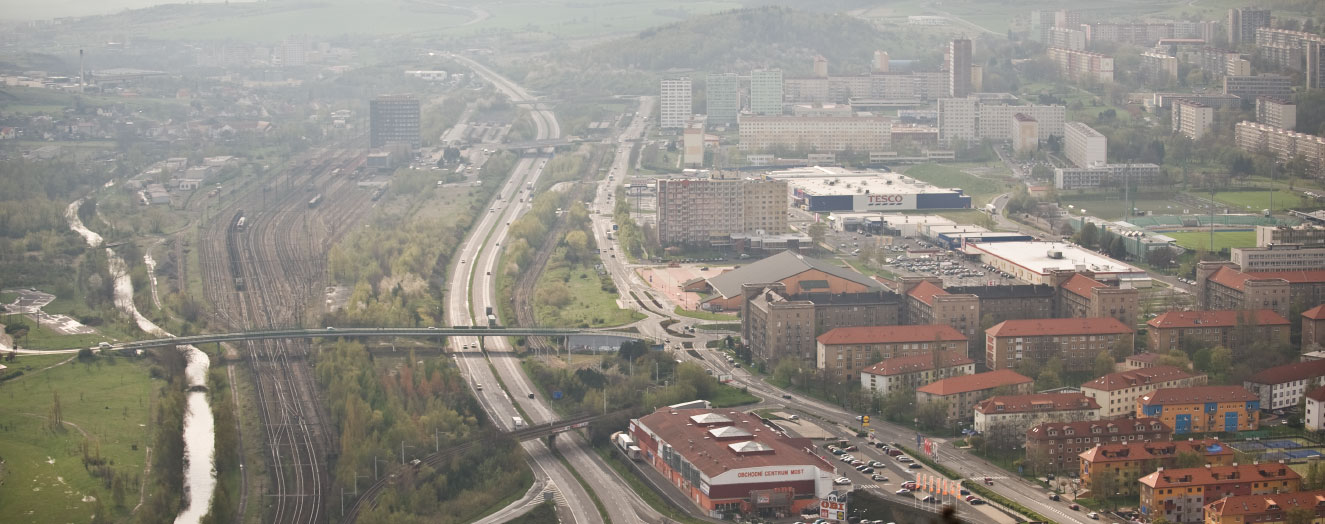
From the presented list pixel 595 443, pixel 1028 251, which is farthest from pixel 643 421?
pixel 1028 251

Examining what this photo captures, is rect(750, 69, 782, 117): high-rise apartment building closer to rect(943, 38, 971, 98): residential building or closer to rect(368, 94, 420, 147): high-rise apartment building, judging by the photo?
rect(943, 38, 971, 98): residential building

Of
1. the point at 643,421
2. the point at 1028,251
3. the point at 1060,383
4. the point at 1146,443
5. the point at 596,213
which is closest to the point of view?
the point at 1146,443

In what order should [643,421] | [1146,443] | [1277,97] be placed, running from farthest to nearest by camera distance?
[1277,97] < [643,421] < [1146,443]

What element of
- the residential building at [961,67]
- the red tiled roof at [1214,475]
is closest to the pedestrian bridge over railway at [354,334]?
the red tiled roof at [1214,475]

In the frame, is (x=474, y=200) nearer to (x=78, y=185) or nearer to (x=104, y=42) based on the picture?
(x=78, y=185)

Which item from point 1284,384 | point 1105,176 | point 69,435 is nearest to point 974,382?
point 1284,384

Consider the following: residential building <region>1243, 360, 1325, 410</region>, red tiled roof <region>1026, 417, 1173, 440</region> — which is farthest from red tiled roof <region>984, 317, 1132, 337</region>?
red tiled roof <region>1026, 417, 1173, 440</region>
